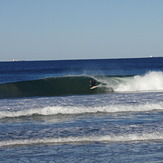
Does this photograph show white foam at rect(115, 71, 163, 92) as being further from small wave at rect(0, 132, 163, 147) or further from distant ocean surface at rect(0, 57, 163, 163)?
small wave at rect(0, 132, 163, 147)

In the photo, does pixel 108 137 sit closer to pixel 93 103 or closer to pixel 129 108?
pixel 129 108

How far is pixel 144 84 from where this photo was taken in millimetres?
34531

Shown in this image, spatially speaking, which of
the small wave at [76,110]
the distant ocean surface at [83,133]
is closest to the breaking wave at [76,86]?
the distant ocean surface at [83,133]

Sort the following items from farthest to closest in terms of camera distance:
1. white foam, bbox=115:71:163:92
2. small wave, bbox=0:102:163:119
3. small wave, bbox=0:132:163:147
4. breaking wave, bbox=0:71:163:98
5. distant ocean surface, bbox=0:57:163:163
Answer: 1. white foam, bbox=115:71:163:92
2. breaking wave, bbox=0:71:163:98
3. small wave, bbox=0:102:163:119
4. small wave, bbox=0:132:163:147
5. distant ocean surface, bbox=0:57:163:163


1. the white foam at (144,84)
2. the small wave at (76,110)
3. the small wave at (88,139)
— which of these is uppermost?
the white foam at (144,84)

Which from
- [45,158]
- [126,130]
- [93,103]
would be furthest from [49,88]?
[45,158]

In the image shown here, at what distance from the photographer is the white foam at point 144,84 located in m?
33.4

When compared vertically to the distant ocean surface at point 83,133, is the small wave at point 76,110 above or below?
above

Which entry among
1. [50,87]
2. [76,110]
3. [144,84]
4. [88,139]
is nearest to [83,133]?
[88,139]

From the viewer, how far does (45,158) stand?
10.8 metres

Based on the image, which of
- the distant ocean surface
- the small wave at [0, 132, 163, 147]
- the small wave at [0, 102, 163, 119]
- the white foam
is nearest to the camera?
the distant ocean surface

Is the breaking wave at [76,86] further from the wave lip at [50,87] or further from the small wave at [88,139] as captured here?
the small wave at [88,139]

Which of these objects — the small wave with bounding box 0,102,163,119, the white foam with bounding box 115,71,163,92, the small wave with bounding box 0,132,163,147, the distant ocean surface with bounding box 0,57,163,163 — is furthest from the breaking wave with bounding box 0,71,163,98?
the small wave with bounding box 0,132,163,147

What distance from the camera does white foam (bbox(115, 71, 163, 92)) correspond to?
110 feet
